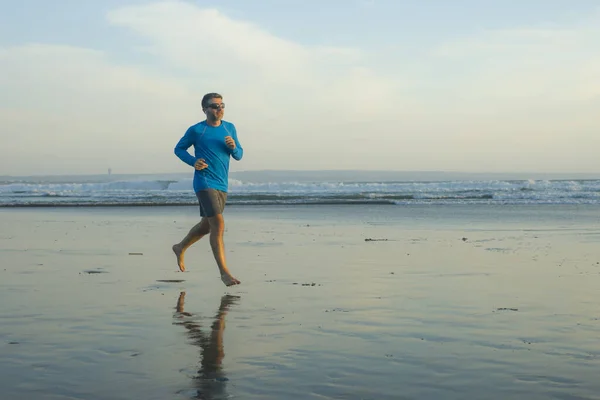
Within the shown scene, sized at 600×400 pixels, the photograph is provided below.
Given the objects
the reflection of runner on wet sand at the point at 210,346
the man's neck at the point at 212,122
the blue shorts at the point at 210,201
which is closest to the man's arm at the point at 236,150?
the man's neck at the point at 212,122

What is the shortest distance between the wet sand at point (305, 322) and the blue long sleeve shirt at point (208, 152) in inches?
41.5

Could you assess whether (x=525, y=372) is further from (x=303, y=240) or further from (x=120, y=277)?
(x=303, y=240)

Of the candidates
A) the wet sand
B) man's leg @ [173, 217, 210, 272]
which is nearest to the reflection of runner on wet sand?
the wet sand

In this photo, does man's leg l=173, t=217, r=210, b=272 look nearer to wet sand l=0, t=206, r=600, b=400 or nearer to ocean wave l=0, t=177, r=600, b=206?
wet sand l=0, t=206, r=600, b=400

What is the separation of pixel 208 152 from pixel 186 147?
0.84ft

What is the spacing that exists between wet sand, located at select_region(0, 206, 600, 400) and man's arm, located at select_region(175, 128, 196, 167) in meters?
1.26

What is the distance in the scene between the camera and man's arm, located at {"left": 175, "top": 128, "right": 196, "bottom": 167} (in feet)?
26.9

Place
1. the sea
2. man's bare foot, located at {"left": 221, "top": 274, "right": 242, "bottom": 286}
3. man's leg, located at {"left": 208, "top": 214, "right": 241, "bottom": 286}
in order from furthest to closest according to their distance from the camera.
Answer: the sea < man's leg, located at {"left": 208, "top": 214, "right": 241, "bottom": 286} < man's bare foot, located at {"left": 221, "top": 274, "right": 242, "bottom": 286}

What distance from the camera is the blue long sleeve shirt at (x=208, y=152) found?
821 centimetres

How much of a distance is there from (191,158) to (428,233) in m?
7.88

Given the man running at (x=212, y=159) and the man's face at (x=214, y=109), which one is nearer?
the man's face at (x=214, y=109)

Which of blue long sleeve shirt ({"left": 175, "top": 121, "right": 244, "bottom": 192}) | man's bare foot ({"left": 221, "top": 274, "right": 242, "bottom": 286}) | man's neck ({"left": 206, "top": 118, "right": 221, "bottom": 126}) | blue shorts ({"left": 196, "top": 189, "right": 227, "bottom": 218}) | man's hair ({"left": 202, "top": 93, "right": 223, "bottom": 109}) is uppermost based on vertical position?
man's hair ({"left": 202, "top": 93, "right": 223, "bottom": 109})

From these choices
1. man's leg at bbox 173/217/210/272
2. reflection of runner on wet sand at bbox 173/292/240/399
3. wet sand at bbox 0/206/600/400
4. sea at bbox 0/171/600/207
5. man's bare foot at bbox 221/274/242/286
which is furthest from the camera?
sea at bbox 0/171/600/207

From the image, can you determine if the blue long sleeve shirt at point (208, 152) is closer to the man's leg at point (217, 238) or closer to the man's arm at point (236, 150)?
the man's arm at point (236, 150)
